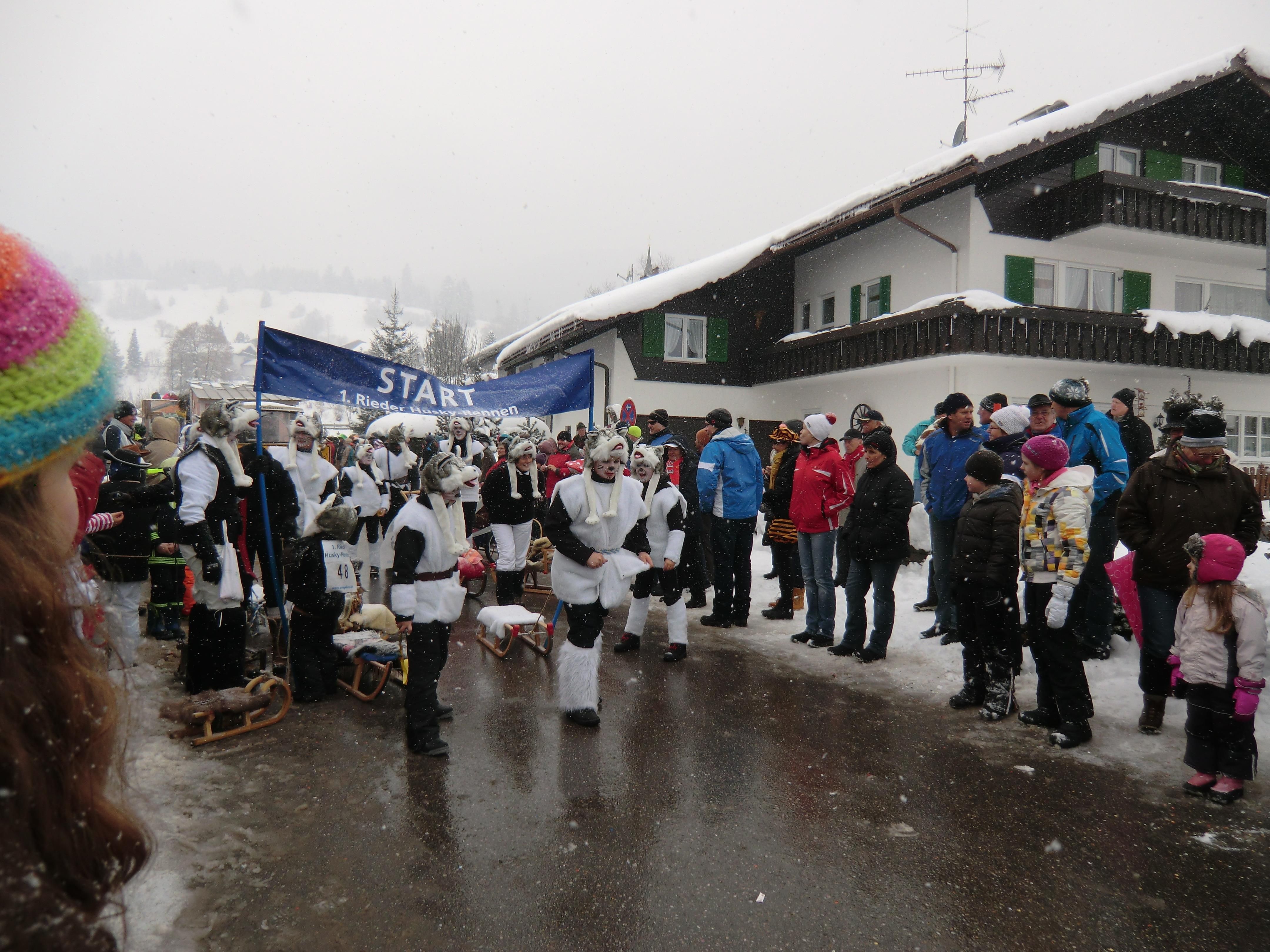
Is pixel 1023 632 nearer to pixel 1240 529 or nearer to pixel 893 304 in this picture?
pixel 1240 529

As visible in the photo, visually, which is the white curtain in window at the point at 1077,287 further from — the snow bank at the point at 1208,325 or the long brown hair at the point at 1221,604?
the long brown hair at the point at 1221,604

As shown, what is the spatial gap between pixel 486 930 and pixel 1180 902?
279cm

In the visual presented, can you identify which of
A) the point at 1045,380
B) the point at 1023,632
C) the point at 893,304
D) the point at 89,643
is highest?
the point at 893,304

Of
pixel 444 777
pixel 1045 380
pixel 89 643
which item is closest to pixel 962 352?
pixel 1045 380

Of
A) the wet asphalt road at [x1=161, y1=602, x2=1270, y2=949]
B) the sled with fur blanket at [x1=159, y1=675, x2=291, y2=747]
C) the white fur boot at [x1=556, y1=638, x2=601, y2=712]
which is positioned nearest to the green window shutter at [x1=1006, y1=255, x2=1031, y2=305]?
the wet asphalt road at [x1=161, y1=602, x2=1270, y2=949]

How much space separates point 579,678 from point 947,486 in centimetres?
379

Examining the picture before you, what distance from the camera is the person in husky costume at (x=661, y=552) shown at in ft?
21.7

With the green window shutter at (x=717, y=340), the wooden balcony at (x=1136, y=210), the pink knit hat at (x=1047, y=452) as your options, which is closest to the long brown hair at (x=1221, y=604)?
the pink knit hat at (x=1047, y=452)

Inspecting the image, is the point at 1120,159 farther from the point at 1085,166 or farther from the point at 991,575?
the point at 991,575

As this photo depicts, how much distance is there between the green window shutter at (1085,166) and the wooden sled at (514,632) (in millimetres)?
16012

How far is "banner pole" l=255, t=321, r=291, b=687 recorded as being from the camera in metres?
5.81

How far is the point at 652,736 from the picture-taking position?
4949 mm

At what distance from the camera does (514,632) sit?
6.88 metres

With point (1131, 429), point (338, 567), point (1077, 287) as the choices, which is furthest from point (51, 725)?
point (1077, 287)
